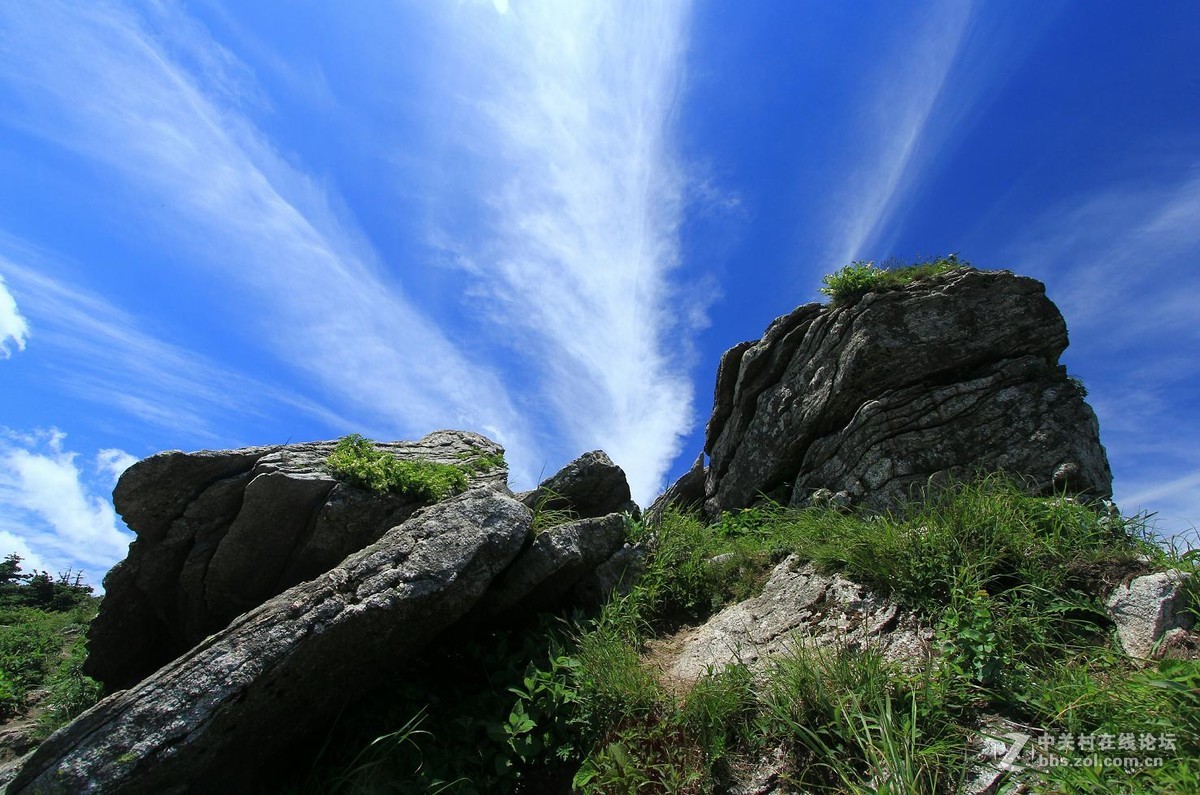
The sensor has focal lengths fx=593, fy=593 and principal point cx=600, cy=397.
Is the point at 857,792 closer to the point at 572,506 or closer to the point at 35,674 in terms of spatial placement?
the point at 572,506

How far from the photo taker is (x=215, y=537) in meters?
8.04

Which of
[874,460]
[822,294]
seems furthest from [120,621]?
[822,294]

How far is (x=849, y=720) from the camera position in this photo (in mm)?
4410

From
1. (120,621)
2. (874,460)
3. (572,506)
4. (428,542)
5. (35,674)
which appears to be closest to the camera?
(428,542)

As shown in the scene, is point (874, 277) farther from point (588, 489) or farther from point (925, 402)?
point (588, 489)

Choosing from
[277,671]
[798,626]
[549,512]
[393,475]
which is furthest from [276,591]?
[798,626]

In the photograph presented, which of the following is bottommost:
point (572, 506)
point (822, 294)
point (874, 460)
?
point (572, 506)

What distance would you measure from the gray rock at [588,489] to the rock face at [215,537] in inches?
85.2

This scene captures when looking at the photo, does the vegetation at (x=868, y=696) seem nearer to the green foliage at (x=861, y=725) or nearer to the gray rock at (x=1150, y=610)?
the green foliage at (x=861, y=725)

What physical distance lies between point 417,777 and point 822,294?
45.6 ft

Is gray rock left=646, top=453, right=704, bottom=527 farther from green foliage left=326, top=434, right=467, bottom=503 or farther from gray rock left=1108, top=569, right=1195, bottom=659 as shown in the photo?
gray rock left=1108, top=569, right=1195, bottom=659

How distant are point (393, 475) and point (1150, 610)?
8207mm

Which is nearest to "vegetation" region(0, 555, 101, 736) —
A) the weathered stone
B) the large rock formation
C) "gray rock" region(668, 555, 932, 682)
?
the large rock formation

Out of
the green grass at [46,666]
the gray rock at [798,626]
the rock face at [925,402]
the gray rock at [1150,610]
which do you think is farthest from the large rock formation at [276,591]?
the rock face at [925,402]
